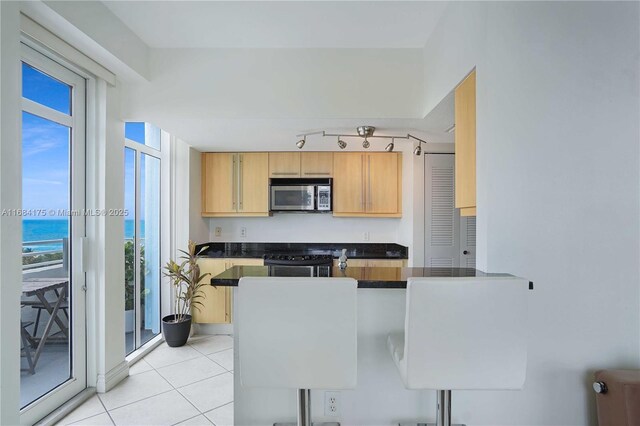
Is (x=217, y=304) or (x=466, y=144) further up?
(x=466, y=144)

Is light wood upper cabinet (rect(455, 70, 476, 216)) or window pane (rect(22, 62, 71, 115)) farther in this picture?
window pane (rect(22, 62, 71, 115))

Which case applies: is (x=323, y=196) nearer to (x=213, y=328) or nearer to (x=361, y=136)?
(x=361, y=136)

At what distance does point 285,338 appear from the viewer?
131 centimetres

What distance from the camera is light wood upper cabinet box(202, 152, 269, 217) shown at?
3.96 meters

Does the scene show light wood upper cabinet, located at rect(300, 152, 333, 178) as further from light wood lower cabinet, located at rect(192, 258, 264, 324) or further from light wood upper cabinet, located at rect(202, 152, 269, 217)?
light wood lower cabinet, located at rect(192, 258, 264, 324)

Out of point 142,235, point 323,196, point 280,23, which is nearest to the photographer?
point 280,23

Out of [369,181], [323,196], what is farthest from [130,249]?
[369,181]

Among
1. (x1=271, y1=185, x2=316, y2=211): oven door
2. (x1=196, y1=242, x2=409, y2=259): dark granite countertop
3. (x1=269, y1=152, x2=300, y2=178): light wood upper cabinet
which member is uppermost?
(x1=269, y1=152, x2=300, y2=178): light wood upper cabinet

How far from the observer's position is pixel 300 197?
155 inches

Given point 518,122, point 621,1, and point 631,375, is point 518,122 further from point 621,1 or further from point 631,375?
point 631,375

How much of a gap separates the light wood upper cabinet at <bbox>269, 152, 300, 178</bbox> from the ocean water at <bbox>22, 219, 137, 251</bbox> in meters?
2.18

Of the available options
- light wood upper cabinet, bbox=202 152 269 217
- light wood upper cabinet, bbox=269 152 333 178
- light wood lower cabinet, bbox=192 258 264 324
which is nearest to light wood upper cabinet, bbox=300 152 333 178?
light wood upper cabinet, bbox=269 152 333 178

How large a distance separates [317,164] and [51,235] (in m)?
2.66

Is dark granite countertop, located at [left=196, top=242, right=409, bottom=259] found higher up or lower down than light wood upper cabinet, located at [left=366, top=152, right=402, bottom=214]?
lower down
